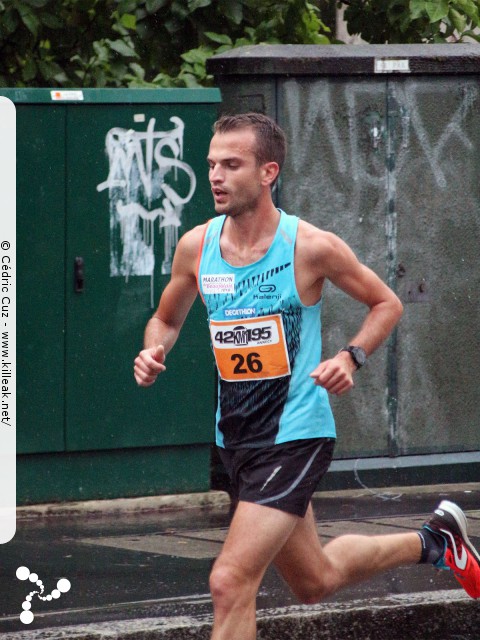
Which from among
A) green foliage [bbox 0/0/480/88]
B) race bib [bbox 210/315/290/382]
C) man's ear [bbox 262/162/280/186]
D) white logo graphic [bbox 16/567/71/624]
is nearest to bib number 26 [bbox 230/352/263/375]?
race bib [bbox 210/315/290/382]

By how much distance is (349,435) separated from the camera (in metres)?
8.95

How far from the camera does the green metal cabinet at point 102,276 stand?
8.00 metres

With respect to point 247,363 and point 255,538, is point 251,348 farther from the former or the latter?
point 255,538

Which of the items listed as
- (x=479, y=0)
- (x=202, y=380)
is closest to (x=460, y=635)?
(x=202, y=380)

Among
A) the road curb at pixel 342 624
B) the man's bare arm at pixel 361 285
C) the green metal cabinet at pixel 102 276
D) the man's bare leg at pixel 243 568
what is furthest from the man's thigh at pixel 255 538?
the green metal cabinet at pixel 102 276

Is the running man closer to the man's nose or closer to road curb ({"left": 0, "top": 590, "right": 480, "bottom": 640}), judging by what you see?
the man's nose

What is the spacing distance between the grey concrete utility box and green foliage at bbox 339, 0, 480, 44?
0.74 ft

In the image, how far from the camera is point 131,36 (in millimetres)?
9156

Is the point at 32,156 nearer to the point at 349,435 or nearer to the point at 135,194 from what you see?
the point at 135,194

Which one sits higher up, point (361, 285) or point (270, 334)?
point (361, 285)

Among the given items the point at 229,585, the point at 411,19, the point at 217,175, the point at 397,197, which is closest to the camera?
the point at 229,585

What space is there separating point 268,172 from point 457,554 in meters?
1.71

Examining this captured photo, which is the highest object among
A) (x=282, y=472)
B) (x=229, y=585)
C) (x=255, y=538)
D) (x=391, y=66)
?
(x=391, y=66)

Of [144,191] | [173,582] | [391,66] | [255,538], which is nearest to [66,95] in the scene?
A: [144,191]
